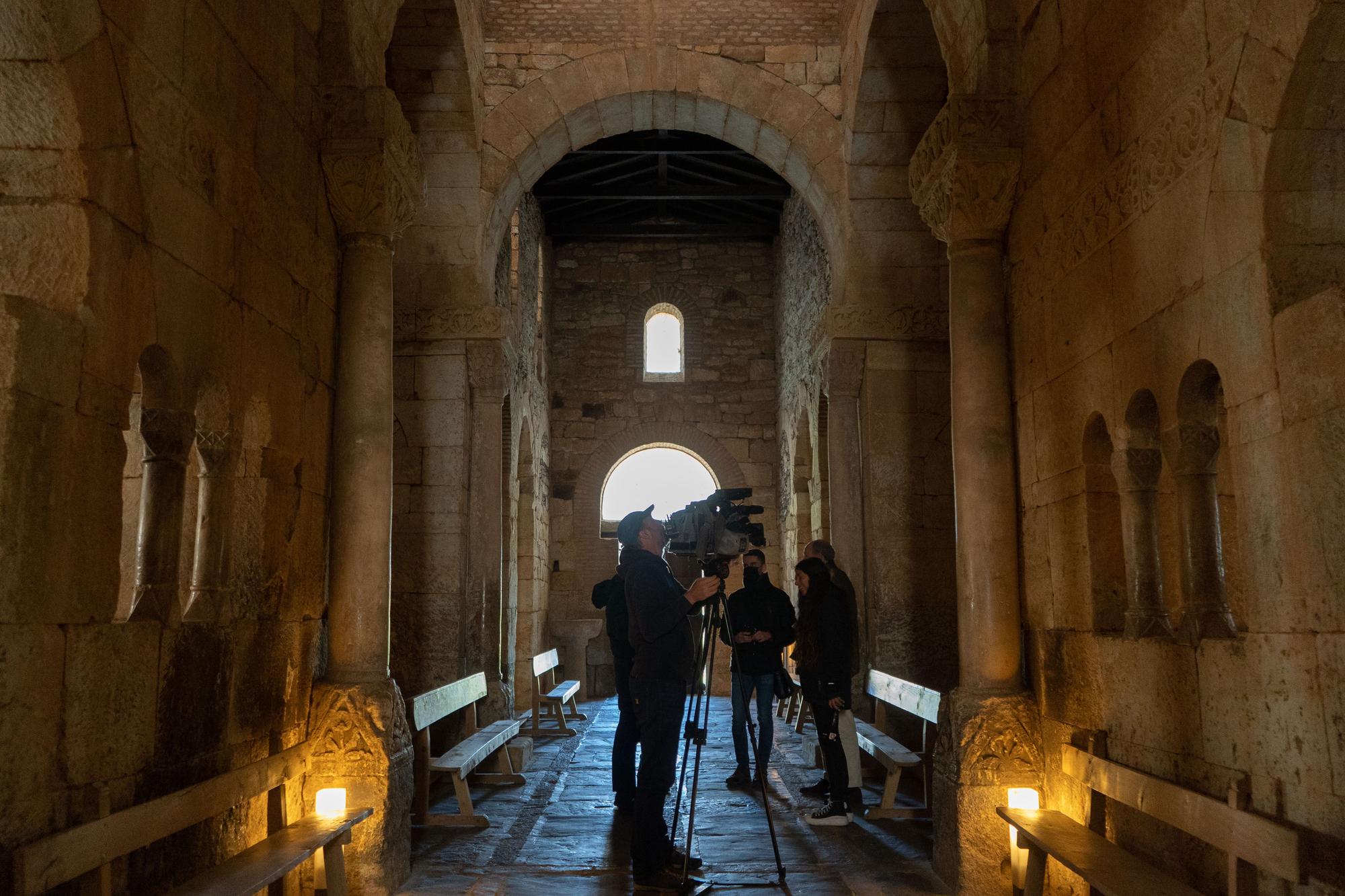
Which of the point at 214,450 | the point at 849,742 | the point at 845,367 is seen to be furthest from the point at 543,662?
the point at 214,450

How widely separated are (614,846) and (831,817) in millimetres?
1197

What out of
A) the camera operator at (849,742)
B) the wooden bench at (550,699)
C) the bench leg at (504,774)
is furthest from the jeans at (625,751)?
the wooden bench at (550,699)

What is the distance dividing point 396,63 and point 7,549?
584 cm

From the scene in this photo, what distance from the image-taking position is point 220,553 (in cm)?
374

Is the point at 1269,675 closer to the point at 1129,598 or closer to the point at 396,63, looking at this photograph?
the point at 1129,598

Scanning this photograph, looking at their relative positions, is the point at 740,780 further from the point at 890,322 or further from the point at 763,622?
the point at 890,322

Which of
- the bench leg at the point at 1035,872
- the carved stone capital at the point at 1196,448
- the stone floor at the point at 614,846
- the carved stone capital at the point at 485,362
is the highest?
the carved stone capital at the point at 485,362

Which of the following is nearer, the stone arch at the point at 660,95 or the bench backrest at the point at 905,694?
the bench backrest at the point at 905,694

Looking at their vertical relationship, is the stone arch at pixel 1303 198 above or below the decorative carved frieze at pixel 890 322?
below

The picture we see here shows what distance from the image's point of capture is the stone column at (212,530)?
3.64 metres

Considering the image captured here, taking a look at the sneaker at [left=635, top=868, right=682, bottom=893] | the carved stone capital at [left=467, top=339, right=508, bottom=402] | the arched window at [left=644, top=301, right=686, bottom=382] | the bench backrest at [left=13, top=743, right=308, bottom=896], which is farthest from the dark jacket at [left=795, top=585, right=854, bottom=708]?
the arched window at [left=644, top=301, right=686, bottom=382]

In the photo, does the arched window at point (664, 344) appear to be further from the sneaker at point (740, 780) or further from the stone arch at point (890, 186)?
the sneaker at point (740, 780)

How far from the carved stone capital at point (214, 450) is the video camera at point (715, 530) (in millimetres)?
1799

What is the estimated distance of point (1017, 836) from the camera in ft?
13.5
